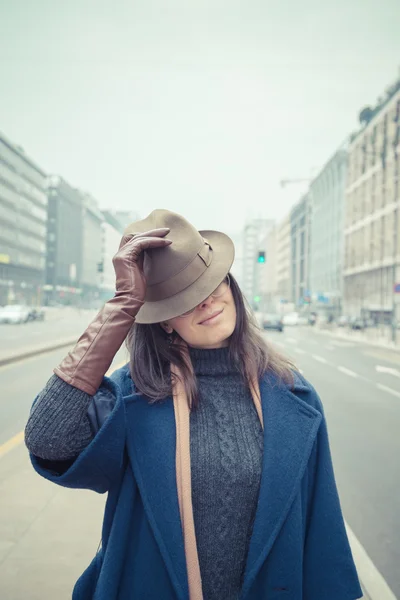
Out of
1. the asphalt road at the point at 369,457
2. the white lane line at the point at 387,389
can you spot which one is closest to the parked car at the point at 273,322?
the asphalt road at the point at 369,457

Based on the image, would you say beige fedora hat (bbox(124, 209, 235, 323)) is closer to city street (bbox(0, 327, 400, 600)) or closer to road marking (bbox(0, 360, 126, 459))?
city street (bbox(0, 327, 400, 600))

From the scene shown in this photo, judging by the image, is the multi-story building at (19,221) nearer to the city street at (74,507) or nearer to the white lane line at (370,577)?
the city street at (74,507)

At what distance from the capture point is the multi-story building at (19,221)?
5293 mm

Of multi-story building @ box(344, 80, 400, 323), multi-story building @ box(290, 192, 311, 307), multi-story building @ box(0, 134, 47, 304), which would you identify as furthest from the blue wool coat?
multi-story building @ box(290, 192, 311, 307)

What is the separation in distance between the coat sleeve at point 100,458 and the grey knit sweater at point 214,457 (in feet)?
0.14

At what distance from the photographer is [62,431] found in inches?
47.4

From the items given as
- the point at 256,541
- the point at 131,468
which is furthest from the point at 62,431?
the point at 256,541

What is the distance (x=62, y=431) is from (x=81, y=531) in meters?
2.40

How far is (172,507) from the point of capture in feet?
4.26

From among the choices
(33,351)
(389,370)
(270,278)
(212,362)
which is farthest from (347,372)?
(270,278)

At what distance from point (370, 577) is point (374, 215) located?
4757 cm

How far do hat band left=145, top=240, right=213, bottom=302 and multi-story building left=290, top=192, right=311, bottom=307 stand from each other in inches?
3230

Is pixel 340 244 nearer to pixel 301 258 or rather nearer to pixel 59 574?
pixel 301 258

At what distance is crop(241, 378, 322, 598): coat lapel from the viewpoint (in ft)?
4.34
